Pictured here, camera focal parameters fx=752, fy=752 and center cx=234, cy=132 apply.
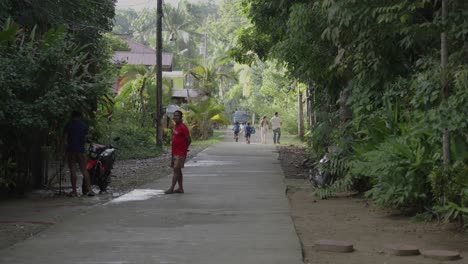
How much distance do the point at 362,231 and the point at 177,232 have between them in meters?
2.47

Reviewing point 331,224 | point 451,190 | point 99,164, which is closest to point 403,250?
point 451,190

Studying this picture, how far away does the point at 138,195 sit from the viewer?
48.1ft

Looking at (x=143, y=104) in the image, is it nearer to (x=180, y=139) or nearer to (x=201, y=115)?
(x=201, y=115)

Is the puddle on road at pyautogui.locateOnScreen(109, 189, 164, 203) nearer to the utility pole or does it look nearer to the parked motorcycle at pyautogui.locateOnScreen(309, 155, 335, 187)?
the parked motorcycle at pyautogui.locateOnScreen(309, 155, 335, 187)

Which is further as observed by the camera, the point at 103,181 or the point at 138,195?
the point at 103,181

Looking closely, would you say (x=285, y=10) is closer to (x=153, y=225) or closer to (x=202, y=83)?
(x=153, y=225)

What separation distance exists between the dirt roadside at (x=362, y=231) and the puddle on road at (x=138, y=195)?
9.15 feet

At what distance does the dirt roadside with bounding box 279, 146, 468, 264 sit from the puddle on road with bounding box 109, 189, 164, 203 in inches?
Result: 110

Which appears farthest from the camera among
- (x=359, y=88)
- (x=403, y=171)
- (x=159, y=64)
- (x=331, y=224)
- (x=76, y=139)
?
(x=159, y=64)

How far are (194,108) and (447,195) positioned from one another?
33128mm

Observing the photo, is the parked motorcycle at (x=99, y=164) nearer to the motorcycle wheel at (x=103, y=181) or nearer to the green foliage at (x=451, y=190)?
the motorcycle wheel at (x=103, y=181)

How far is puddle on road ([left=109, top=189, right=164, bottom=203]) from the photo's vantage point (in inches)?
→ 546

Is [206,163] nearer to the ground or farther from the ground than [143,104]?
nearer to the ground

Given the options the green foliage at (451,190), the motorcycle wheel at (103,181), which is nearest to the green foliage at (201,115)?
the motorcycle wheel at (103,181)
